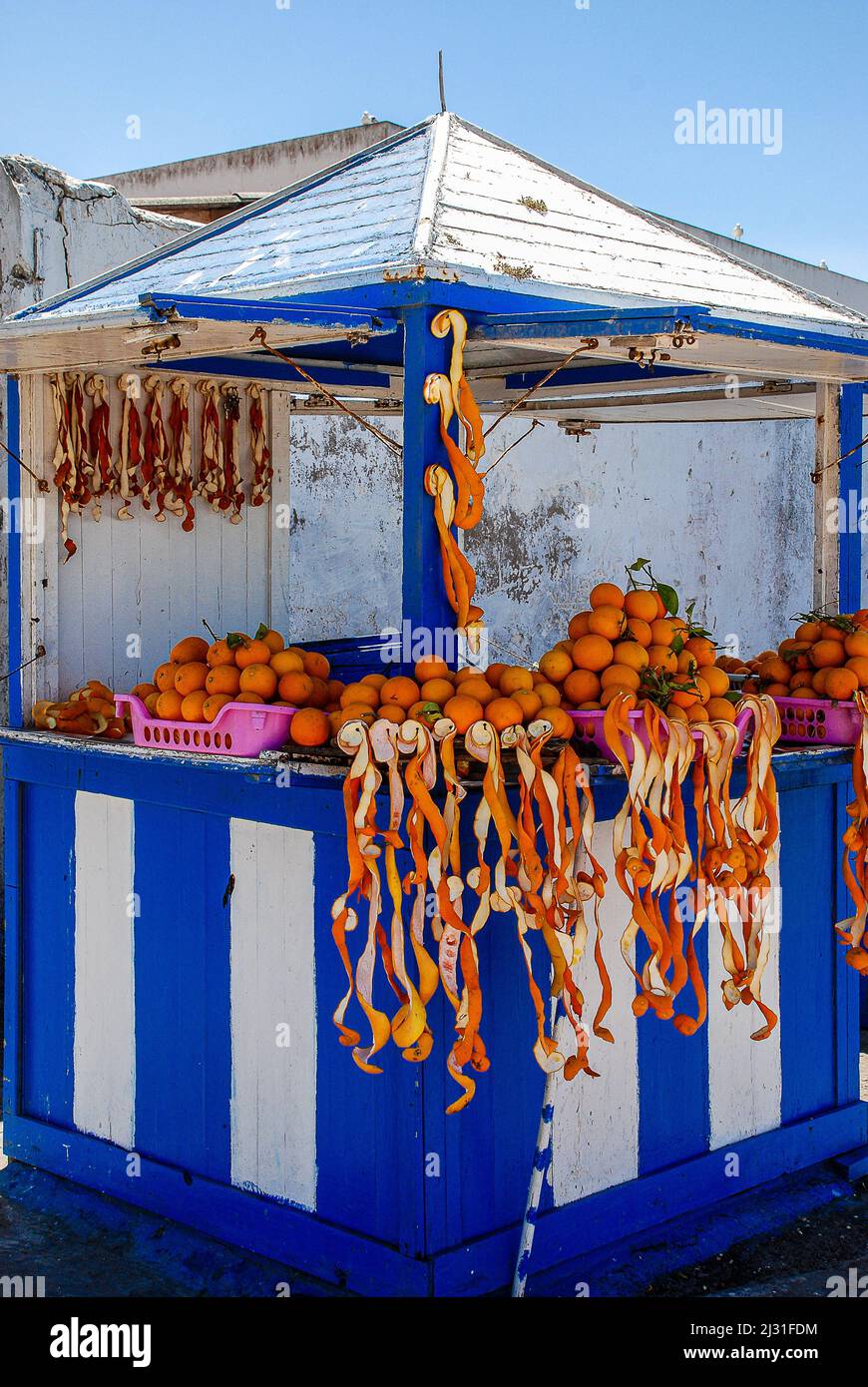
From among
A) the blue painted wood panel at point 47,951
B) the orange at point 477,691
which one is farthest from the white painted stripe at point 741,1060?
the blue painted wood panel at point 47,951

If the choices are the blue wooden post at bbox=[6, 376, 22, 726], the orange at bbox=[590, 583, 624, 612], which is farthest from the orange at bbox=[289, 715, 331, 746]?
the blue wooden post at bbox=[6, 376, 22, 726]

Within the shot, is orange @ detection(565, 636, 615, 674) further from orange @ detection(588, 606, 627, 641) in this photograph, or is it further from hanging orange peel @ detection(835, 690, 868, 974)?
hanging orange peel @ detection(835, 690, 868, 974)

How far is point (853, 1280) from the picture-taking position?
351cm

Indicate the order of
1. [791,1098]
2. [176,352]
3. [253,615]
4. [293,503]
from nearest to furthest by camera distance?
[176,352]
[791,1098]
[253,615]
[293,503]

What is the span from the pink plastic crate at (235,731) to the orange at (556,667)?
2.04 feet

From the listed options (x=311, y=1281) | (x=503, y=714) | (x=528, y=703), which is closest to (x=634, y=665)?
(x=528, y=703)

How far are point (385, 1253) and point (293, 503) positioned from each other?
4.62 meters

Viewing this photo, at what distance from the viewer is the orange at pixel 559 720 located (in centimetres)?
303

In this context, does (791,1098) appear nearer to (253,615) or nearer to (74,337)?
(253,615)

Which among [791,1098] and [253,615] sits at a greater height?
[253,615]

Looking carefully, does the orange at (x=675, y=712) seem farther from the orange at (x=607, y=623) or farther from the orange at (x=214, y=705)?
the orange at (x=214, y=705)

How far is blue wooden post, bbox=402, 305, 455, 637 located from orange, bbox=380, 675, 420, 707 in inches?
5.4

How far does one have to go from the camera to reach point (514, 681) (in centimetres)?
307
